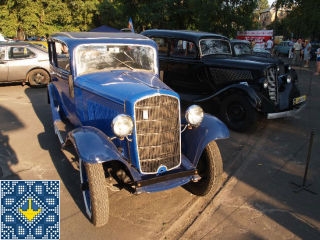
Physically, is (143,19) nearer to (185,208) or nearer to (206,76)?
(206,76)

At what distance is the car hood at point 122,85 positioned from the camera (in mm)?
3504

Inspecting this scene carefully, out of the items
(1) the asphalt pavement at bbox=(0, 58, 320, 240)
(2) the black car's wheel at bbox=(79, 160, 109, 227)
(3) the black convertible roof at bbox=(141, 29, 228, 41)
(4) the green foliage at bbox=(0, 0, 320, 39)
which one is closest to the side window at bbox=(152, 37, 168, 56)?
(3) the black convertible roof at bbox=(141, 29, 228, 41)

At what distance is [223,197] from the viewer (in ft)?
13.4

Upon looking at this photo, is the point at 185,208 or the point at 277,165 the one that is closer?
the point at 185,208

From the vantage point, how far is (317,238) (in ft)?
10.7

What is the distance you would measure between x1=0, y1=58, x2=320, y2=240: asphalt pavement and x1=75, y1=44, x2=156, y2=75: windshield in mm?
1596

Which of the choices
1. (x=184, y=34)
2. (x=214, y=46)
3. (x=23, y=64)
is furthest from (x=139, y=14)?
(x=214, y=46)

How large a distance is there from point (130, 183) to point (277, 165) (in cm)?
278

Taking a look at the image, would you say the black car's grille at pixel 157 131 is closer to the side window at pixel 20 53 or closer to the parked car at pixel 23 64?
the parked car at pixel 23 64

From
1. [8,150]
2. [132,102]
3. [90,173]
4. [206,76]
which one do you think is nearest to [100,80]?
[132,102]

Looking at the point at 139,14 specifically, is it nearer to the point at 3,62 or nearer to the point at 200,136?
the point at 3,62

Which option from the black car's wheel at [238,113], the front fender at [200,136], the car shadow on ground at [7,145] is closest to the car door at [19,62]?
the car shadow on ground at [7,145]

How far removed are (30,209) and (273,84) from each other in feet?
18.3

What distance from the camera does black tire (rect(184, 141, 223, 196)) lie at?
3864mm
